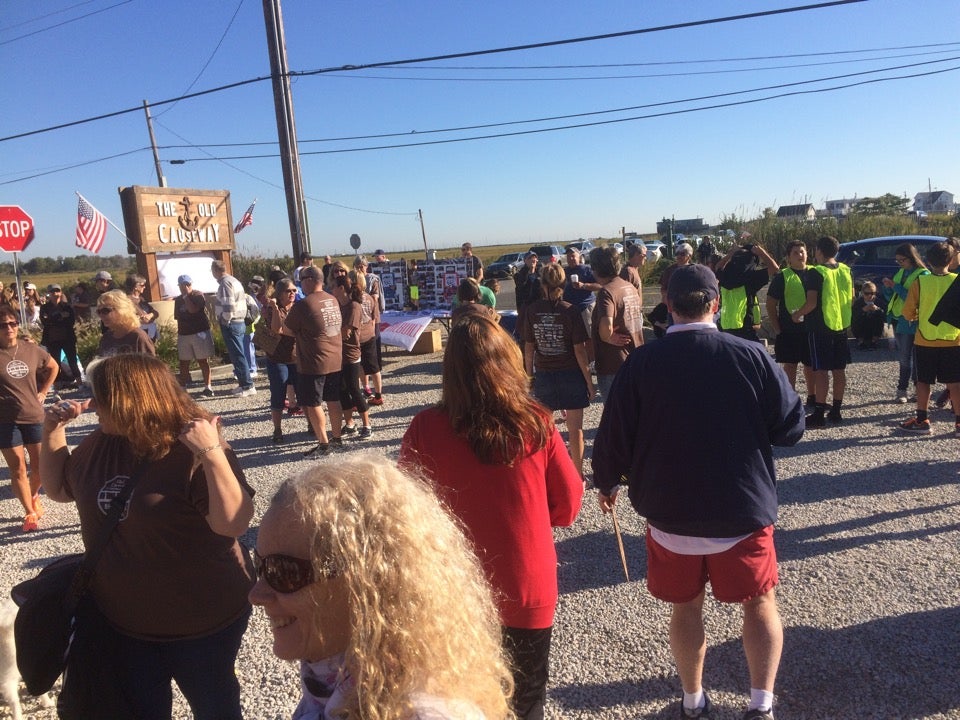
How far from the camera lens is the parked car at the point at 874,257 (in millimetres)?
→ 14164

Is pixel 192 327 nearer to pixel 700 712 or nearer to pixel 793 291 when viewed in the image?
pixel 793 291

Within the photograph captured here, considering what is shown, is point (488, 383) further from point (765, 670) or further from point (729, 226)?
point (729, 226)

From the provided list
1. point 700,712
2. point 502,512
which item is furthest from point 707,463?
point 700,712

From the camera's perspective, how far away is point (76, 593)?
211 cm

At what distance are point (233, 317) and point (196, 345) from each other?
716 millimetres

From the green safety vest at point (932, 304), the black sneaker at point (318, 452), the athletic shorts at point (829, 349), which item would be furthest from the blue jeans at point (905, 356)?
the black sneaker at point (318, 452)

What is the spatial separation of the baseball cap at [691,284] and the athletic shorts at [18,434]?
4.75 metres

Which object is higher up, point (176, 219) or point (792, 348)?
point (176, 219)

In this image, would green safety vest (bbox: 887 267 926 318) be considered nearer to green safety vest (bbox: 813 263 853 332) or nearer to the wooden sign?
green safety vest (bbox: 813 263 853 332)

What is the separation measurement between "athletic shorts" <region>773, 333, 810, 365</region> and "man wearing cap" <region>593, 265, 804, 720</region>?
4598 mm

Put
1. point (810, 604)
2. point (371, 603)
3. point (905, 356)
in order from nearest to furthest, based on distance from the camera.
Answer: point (371, 603) < point (810, 604) < point (905, 356)

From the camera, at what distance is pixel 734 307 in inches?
300

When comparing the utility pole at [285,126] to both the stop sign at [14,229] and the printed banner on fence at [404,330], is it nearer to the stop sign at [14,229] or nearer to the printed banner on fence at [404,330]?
the printed banner on fence at [404,330]

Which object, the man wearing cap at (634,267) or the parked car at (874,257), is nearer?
the man wearing cap at (634,267)
